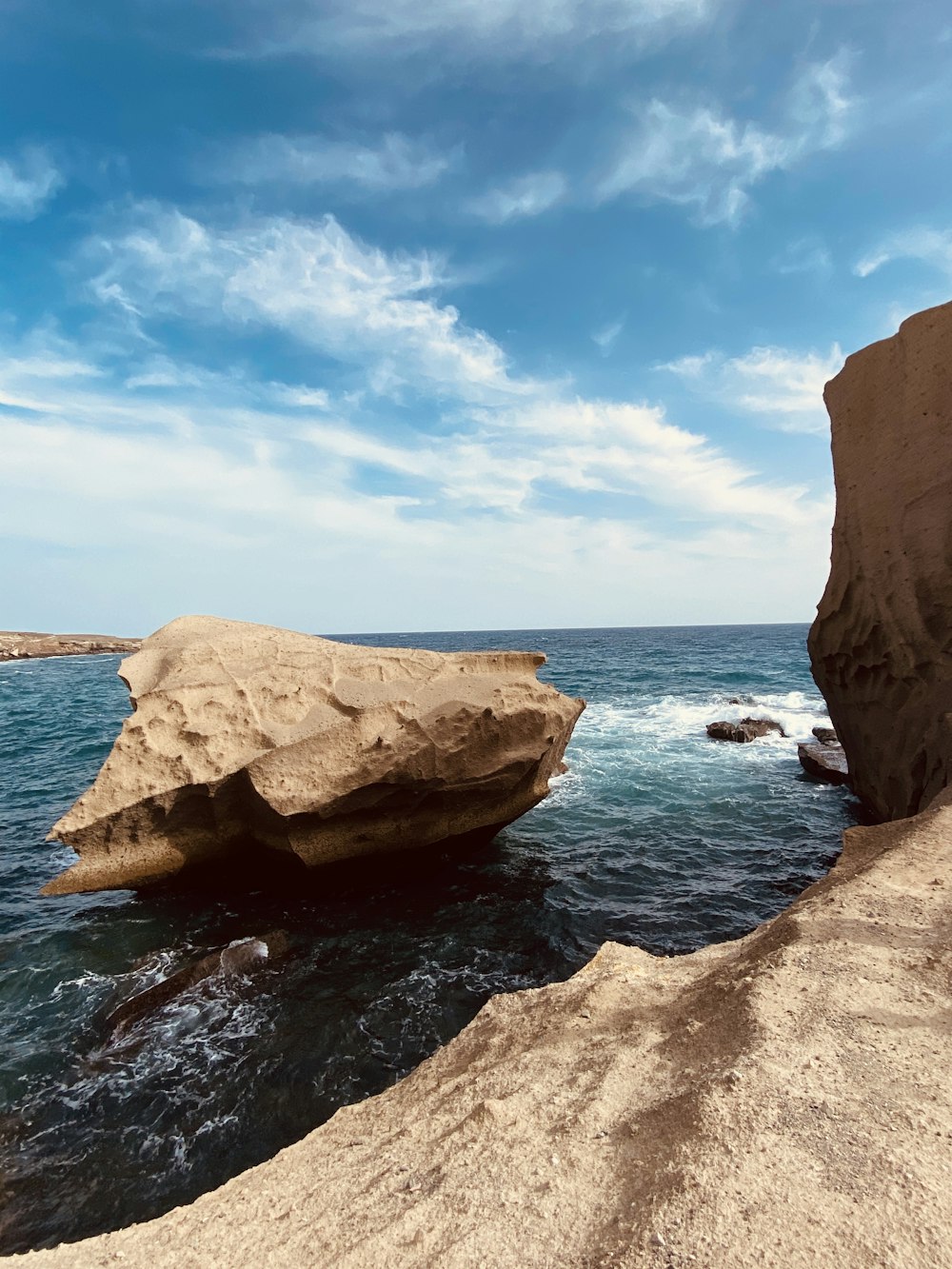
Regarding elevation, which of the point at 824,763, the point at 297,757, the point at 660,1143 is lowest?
the point at 824,763

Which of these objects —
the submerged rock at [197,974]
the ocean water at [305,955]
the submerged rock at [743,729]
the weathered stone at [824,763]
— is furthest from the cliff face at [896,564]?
the submerged rock at [197,974]

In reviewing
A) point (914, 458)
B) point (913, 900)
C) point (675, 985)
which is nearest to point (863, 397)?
point (914, 458)

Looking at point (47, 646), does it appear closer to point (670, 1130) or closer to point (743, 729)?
point (743, 729)

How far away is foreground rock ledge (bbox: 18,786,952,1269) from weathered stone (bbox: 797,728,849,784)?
1253 cm

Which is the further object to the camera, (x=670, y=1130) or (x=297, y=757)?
(x=297, y=757)

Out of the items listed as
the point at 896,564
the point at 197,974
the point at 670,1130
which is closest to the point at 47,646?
the point at 197,974

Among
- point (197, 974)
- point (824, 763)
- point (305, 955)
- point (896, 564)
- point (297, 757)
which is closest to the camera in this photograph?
point (197, 974)

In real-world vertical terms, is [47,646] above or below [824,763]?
above

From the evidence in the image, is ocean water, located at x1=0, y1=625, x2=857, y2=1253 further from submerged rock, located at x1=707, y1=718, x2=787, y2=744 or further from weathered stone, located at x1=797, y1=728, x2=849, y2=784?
submerged rock, located at x1=707, y1=718, x2=787, y2=744

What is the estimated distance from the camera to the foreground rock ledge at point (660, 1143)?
2264 mm

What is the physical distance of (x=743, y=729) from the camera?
20703 millimetres

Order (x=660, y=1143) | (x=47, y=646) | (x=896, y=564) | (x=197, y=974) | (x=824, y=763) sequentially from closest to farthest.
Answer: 1. (x=660, y=1143)
2. (x=197, y=974)
3. (x=896, y=564)
4. (x=824, y=763)
5. (x=47, y=646)

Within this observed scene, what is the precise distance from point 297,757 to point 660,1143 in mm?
6971

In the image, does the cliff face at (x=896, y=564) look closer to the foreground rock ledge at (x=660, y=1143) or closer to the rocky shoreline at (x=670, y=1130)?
the rocky shoreline at (x=670, y=1130)
